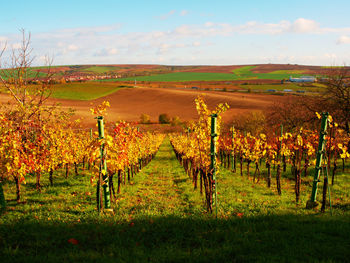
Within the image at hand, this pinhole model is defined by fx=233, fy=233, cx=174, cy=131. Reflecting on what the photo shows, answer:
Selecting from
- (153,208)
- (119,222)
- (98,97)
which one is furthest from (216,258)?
(98,97)

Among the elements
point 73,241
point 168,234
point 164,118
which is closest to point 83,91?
point 164,118

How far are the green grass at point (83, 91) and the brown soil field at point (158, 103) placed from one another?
13.5 feet

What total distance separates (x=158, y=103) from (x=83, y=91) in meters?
31.3

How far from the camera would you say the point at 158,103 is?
2781 inches

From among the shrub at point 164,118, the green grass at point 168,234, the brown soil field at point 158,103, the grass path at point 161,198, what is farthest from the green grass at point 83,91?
the green grass at point 168,234

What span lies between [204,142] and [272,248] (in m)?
3.40

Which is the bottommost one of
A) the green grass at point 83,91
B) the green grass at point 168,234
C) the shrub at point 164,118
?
the shrub at point 164,118

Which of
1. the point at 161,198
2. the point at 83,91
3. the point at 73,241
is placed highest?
the point at 83,91

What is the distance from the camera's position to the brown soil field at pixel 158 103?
5566cm

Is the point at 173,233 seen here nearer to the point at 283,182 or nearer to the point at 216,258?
the point at 216,258

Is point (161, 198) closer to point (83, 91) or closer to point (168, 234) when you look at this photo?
point (168, 234)

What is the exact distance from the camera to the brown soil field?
55656mm

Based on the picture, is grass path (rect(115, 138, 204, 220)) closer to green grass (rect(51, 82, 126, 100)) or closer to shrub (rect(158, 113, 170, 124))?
shrub (rect(158, 113, 170, 124))

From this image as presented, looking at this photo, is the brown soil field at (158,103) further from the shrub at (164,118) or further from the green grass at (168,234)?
the green grass at (168,234)
